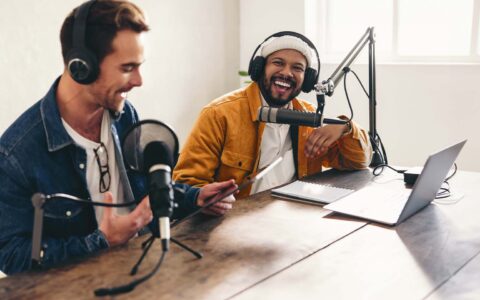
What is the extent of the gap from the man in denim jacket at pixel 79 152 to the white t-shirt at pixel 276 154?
0.58 meters

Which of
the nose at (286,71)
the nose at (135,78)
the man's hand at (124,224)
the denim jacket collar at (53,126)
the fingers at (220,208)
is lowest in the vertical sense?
the fingers at (220,208)

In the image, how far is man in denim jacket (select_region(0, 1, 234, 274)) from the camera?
1.18 m

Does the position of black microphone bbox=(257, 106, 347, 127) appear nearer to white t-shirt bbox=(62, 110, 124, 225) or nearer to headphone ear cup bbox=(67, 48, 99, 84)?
white t-shirt bbox=(62, 110, 124, 225)

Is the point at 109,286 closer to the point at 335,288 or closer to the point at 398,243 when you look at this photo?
the point at 335,288

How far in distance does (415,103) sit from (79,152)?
8.47ft

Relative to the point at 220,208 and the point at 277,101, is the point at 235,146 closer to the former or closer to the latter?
the point at 277,101

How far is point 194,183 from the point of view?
1.79 meters

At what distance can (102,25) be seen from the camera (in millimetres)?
1203

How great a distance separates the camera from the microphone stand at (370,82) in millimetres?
1638

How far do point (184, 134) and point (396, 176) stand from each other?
220 cm

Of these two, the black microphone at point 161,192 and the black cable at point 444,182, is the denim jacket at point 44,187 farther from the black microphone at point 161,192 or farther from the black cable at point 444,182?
the black cable at point 444,182

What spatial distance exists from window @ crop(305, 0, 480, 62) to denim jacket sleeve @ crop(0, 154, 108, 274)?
9.40 feet

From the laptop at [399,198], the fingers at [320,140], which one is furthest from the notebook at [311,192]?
the fingers at [320,140]

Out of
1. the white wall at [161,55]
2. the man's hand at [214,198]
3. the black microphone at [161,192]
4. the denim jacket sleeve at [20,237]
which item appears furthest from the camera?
the white wall at [161,55]
